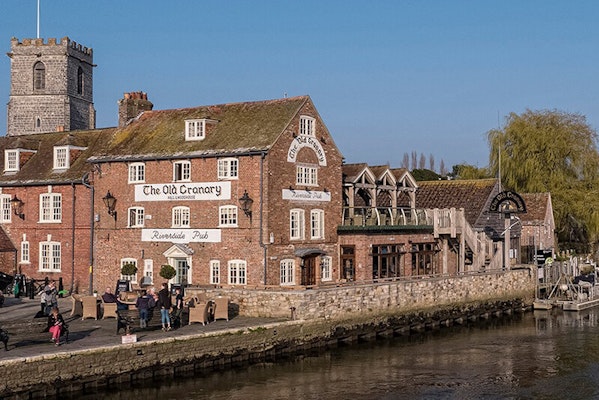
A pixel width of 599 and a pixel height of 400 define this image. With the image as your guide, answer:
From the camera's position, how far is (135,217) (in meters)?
36.6

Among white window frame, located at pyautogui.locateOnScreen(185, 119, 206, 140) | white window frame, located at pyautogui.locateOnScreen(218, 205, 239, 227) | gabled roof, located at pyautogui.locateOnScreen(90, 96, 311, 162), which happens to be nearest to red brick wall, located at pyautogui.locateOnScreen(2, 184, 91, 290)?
gabled roof, located at pyautogui.locateOnScreen(90, 96, 311, 162)

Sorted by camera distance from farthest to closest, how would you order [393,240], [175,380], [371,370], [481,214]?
[481,214] < [393,240] < [371,370] < [175,380]

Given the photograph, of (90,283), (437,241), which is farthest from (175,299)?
(437,241)

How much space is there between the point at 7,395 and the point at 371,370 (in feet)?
37.7

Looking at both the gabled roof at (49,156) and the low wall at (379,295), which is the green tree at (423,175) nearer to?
the low wall at (379,295)

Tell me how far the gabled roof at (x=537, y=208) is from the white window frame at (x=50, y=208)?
31.5 meters

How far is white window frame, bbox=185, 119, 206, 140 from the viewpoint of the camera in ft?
119

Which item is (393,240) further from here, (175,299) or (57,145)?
(57,145)

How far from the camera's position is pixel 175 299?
99.4 feet

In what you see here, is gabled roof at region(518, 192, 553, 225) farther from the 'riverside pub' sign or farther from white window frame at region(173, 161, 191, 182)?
white window frame at region(173, 161, 191, 182)

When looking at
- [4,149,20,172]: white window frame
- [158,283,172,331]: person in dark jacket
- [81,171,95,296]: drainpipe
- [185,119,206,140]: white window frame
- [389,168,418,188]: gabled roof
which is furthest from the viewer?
[389,168,418,188]: gabled roof

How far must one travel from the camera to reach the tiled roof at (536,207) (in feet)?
179

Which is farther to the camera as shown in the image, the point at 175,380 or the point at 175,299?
the point at 175,299

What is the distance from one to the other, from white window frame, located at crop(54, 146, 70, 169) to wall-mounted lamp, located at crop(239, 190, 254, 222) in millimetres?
11368
